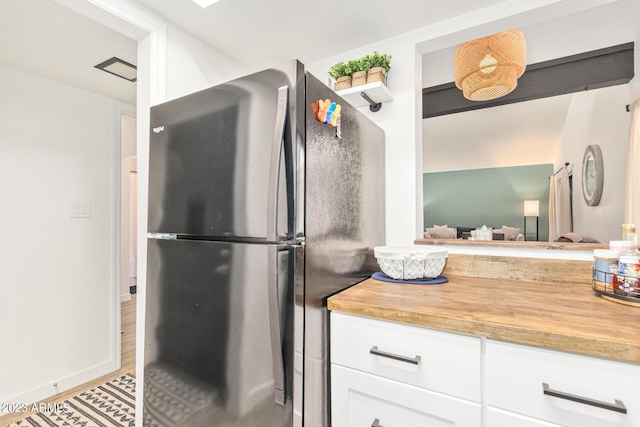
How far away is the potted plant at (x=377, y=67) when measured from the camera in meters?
1.60

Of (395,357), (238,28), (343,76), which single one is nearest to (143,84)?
(238,28)

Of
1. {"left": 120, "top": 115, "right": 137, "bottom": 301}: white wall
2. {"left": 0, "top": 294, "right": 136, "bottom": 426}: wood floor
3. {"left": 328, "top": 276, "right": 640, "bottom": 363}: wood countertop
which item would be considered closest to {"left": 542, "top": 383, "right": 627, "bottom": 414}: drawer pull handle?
{"left": 328, "top": 276, "right": 640, "bottom": 363}: wood countertop

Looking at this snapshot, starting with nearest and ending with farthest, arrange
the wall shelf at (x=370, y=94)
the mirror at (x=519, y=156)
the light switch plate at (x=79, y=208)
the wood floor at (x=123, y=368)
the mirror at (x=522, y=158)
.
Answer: the wall shelf at (x=370, y=94) → the wood floor at (x=123, y=368) → the light switch plate at (x=79, y=208) → the mirror at (x=519, y=156) → the mirror at (x=522, y=158)

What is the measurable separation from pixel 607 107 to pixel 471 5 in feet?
8.23

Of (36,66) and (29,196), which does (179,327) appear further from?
(36,66)

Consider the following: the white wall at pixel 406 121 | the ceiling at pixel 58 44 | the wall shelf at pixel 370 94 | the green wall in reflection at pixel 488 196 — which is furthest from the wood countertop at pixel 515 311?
the green wall in reflection at pixel 488 196

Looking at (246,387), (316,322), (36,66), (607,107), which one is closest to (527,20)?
(316,322)

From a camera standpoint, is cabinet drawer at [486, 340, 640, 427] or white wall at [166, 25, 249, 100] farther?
white wall at [166, 25, 249, 100]

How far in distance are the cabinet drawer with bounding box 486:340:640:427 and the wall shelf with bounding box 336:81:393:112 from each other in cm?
126

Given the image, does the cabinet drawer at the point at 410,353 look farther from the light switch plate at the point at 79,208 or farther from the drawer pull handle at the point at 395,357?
the light switch plate at the point at 79,208

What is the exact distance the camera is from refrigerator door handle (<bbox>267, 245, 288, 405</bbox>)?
96cm

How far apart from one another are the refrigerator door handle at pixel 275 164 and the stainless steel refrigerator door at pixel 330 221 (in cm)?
9

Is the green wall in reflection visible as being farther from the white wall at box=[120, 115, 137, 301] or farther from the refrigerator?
the refrigerator

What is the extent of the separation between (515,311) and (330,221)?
663mm
